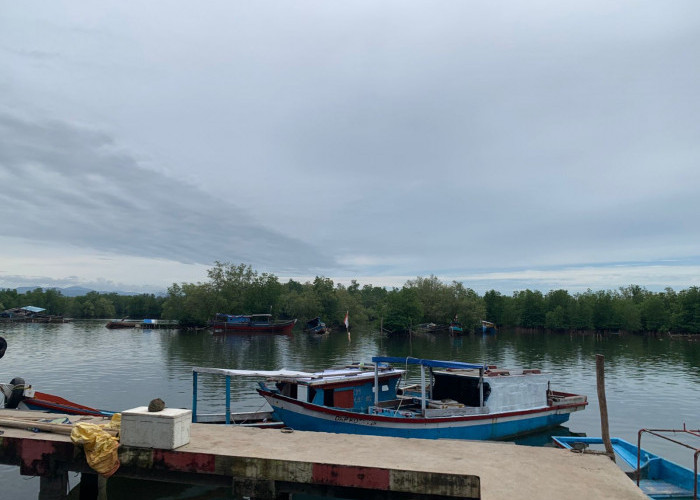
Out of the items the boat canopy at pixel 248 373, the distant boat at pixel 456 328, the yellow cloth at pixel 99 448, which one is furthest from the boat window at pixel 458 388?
the distant boat at pixel 456 328

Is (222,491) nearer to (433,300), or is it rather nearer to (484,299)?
(433,300)

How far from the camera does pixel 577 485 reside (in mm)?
8828

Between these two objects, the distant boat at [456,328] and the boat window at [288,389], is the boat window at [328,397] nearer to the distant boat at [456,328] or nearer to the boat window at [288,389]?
the boat window at [288,389]

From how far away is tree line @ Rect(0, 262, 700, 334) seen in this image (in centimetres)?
10762

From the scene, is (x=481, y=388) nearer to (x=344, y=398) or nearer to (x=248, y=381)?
(x=344, y=398)

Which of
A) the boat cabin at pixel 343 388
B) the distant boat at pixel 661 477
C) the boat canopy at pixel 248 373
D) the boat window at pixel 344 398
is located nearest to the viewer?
the distant boat at pixel 661 477

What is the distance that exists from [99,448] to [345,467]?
566cm

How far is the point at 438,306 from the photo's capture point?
122 m

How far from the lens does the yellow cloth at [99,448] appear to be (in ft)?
34.0

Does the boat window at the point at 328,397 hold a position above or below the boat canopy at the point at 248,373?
below

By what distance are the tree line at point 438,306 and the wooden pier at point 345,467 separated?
314ft

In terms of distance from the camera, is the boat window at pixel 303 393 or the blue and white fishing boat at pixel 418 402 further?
the boat window at pixel 303 393

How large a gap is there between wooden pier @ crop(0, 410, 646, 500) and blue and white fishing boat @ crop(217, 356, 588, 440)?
7.05m

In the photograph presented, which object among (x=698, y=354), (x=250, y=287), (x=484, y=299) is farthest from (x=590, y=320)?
(x=250, y=287)
